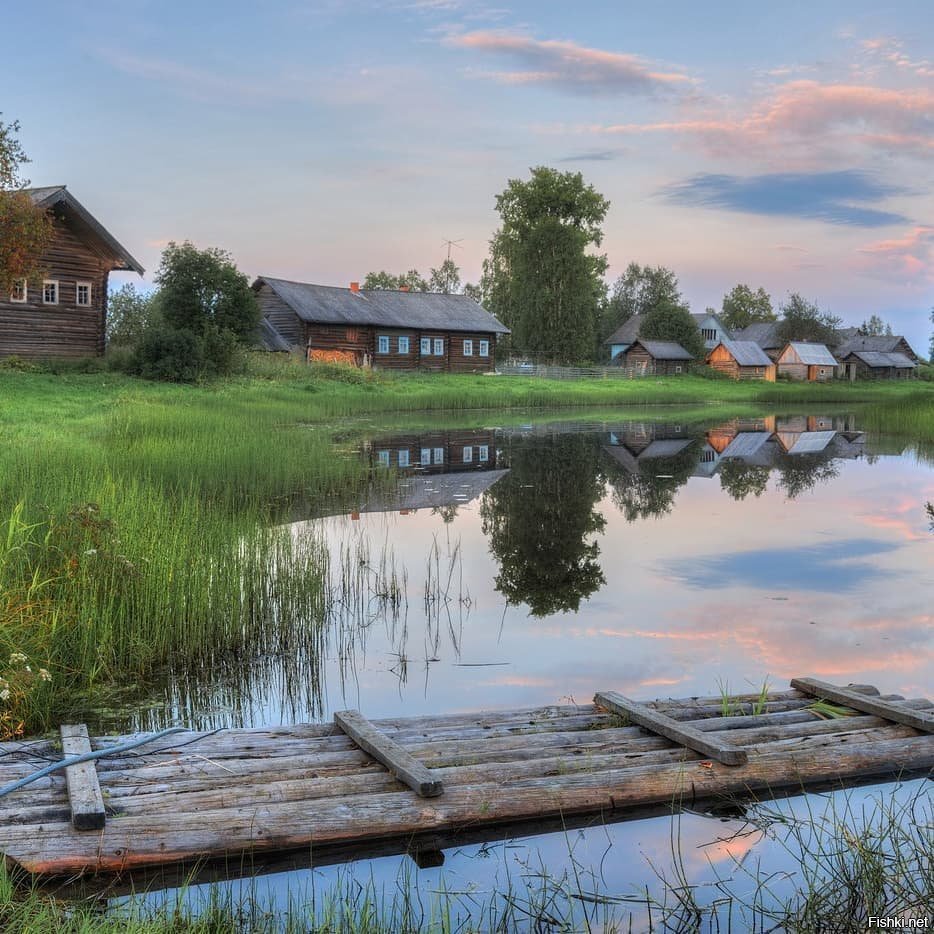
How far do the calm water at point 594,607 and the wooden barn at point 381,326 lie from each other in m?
31.5

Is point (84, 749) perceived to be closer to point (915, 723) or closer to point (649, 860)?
point (649, 860)

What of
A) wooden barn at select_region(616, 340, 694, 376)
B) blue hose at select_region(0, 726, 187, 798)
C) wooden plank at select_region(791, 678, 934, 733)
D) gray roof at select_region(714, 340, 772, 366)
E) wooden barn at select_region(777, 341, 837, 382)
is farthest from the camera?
wooden barn at select_region(777, 341, 837, 382)

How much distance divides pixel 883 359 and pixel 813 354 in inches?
502

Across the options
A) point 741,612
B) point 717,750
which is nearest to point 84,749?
point 717,750

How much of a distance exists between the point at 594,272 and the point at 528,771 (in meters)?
66.2

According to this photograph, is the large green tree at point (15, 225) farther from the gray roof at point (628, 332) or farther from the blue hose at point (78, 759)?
the gray roof at point (628, 332)

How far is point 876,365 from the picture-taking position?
9494 centimetres

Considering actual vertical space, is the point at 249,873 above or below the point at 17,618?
below

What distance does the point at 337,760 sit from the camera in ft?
17.1

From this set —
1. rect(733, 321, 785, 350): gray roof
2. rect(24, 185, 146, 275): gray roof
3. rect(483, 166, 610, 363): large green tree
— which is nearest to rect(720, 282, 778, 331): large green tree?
rect(733, 321, 785, 350): gray roof

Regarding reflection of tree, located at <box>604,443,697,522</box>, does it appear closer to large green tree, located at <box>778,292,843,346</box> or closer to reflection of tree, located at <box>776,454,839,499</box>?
reflection of tree, located at <box>776,454,839,499</box>

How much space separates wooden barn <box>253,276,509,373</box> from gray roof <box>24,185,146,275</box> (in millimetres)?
14527

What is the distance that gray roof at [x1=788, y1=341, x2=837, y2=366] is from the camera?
8719 centimetres

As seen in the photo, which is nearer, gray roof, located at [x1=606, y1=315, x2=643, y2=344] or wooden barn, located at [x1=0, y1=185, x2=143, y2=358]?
wooden barn, located at [x1=0, y1=185, x2=143, y2=358]
